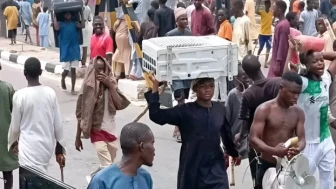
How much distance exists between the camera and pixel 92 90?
7.31 m

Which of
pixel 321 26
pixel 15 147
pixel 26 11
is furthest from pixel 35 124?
pixel 26 11

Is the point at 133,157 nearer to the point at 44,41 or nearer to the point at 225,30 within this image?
the point at 225,30

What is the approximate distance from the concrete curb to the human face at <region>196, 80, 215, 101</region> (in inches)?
408

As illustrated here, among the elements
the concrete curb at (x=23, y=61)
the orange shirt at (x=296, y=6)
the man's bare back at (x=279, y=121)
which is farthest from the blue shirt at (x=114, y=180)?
the orange shirt at (x=296, y=6)

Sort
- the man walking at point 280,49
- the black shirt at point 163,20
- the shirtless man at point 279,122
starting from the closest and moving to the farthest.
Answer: the shirtless man at point 279,122 → the man walking at point 280,49 → the black shirt at point 163,20

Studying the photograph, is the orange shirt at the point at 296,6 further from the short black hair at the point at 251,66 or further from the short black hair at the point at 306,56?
the short black hair at the point at 306,56

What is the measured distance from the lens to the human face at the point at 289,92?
571 cm

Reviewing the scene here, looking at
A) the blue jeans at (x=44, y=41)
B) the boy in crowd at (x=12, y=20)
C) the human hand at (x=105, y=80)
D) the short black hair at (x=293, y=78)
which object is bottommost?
the blue jeans at (x=44, y=41)

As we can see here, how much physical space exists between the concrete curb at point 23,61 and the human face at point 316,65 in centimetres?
984

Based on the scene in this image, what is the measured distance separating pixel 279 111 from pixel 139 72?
7.23 m

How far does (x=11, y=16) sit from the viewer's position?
21547 mm

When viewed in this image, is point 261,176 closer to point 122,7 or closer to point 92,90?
point 92,90

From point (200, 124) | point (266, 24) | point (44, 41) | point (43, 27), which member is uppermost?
point (200, 124)

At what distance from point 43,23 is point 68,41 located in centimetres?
734
